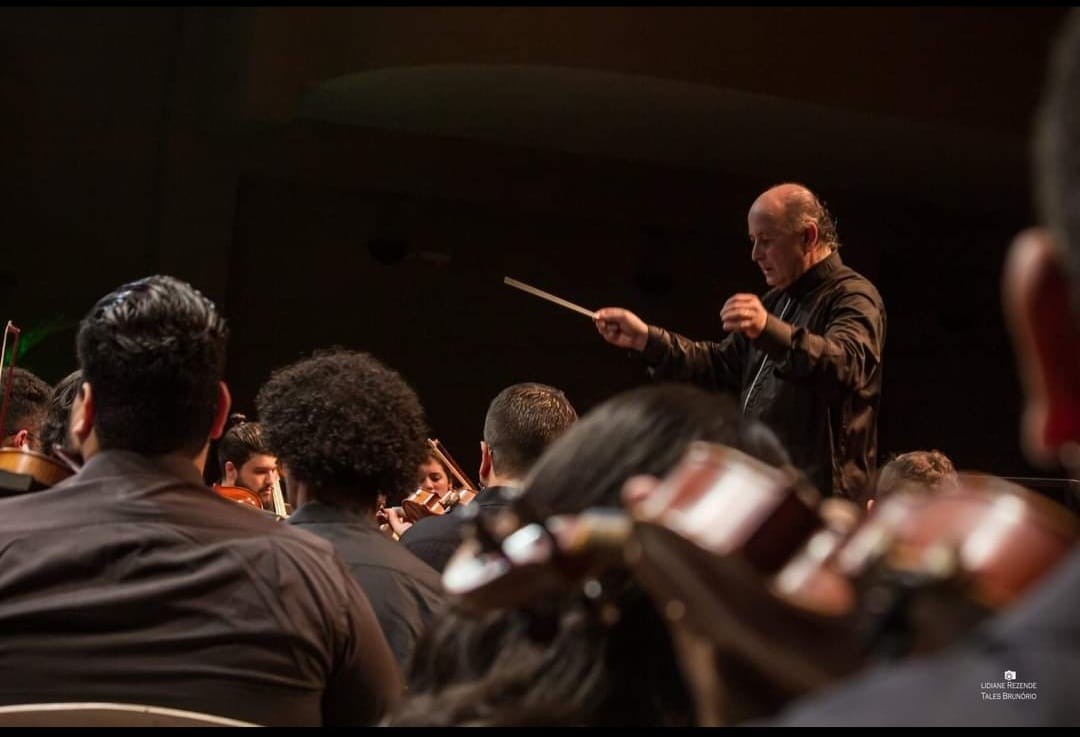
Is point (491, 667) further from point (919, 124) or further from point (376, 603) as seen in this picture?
point (919, 124)

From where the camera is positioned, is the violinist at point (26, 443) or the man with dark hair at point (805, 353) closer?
the violinist at point (26, 443)

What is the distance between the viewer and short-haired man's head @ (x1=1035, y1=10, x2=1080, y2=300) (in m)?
0.46

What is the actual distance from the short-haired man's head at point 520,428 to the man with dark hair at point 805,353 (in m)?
0.23

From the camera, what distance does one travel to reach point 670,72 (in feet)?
19.1

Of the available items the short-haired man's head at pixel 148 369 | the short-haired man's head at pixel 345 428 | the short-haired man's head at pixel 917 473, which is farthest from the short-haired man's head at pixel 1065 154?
the short-haired man's head at pixel 917 473

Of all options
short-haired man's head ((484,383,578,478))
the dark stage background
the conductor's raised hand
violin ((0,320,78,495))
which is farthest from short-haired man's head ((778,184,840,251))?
the dark stage background

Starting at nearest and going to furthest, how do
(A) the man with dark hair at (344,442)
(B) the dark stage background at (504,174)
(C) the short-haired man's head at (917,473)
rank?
(A) the man with dark hair at (344,442) < (C) the short-haired man's head at (917,473) < (B) the dark stage background at (504,174)

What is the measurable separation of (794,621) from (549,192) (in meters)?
6.99

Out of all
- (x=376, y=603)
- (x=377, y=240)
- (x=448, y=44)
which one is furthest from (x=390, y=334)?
(x=376, y=603)

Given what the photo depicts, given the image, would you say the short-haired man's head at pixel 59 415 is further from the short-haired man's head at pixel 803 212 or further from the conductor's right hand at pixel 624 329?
the short-haired man's head at pixel 803 212

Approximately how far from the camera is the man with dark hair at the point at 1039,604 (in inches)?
16.9

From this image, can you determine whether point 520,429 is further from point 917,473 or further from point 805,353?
point 917,473

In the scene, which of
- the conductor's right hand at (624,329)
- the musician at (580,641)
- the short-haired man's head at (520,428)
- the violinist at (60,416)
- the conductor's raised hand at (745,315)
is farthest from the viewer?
the short-haired man's head at (520,428)

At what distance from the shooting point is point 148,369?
1.75 m
